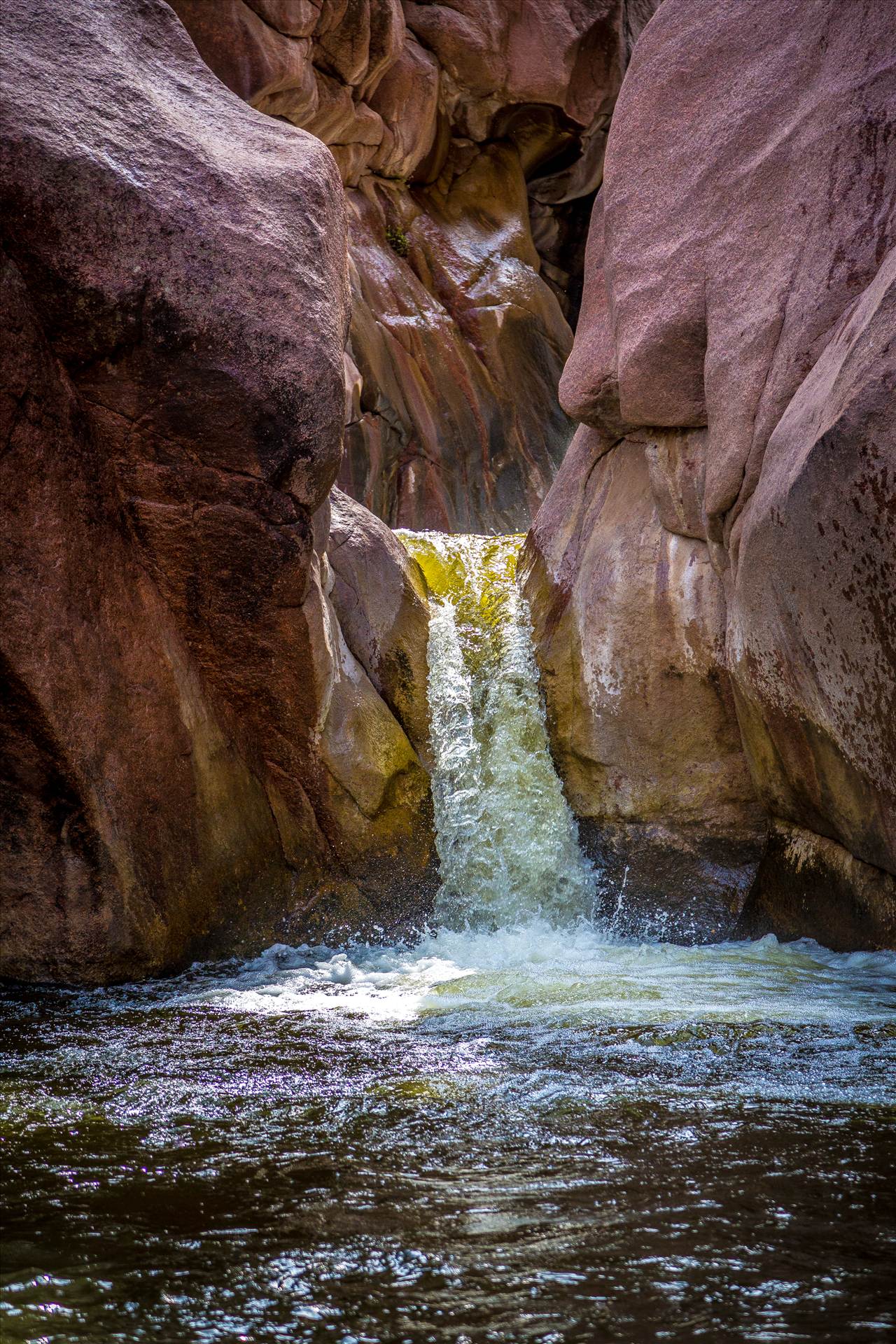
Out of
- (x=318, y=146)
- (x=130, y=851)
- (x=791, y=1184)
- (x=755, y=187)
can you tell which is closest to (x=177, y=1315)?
(x=791, y=1184)

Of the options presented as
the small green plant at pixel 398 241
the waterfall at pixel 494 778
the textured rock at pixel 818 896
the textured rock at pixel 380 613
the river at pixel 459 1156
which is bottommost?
the river at pixel 459 1156

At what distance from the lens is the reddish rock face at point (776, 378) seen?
487cm

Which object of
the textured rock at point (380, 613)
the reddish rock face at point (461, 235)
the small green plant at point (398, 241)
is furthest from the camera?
the small green plant at point (398, 241)

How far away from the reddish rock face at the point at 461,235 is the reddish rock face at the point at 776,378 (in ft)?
22.1

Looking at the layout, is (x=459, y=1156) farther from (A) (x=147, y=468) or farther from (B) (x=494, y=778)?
(B) (x=494, y=778)

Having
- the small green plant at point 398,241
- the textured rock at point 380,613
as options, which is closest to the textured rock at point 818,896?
the textured rock at point 380,613

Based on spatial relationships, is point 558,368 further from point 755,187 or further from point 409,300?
point 755,187

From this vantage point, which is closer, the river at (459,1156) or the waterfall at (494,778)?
the river at (459,1156)

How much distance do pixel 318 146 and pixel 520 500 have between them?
9833 mm

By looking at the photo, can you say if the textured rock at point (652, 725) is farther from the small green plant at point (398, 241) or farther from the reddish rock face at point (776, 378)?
the small green plant at point (398, 241)

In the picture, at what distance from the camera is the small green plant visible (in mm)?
15023

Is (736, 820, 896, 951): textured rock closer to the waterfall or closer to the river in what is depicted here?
the river

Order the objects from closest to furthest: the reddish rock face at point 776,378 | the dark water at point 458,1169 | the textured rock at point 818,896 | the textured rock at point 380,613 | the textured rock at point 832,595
Result: the dark water at point 458,1169
the textured rock at point 832,595
the reddish rock face at point 776,378
the textured rock at point 818,896
the textured rock at point 380,613

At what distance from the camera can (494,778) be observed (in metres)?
7.15
